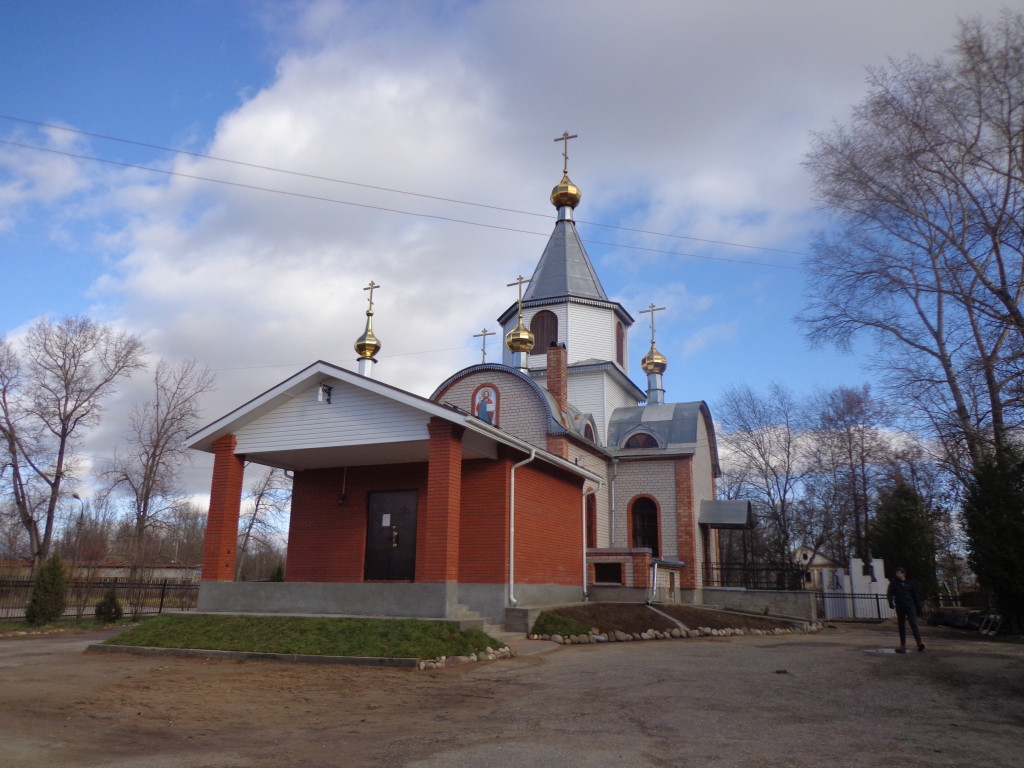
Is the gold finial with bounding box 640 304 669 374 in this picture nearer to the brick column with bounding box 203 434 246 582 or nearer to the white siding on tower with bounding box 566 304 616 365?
the white siding on tower with bounding box 566 304 616 365

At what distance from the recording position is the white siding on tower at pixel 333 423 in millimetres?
12538

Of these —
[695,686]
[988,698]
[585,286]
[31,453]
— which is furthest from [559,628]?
[31,453]

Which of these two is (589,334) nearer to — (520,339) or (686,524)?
(520,339)

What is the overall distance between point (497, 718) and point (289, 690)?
2.77 metres

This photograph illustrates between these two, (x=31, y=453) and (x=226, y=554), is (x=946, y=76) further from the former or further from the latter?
(x=31, y=453)

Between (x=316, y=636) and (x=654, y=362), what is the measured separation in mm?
19784

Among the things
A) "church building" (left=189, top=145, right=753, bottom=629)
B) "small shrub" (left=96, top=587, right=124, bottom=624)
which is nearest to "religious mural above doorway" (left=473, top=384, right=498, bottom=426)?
"church building" (left=189, top=145, right=753, bottom=629)

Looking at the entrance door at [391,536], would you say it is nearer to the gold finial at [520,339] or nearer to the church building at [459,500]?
the church building at [459,500]

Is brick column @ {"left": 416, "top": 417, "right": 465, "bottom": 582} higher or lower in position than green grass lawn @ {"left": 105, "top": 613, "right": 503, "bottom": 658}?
higher

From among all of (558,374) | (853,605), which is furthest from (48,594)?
(853,605)

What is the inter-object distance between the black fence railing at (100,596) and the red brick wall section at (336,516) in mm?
5992

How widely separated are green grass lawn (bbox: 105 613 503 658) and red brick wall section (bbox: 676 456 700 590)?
11620 millimetres

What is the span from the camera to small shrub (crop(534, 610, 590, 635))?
12875 millimetres

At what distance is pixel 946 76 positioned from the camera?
14.9 m
